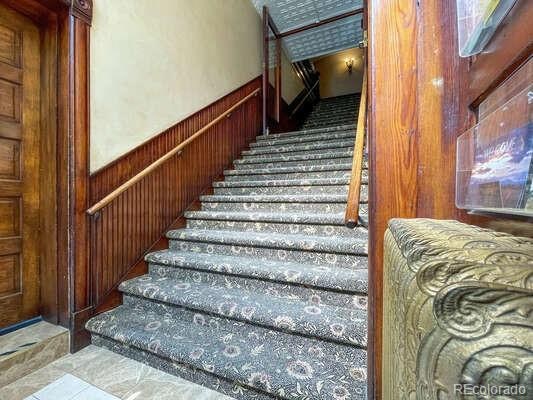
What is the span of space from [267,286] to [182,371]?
575 mm

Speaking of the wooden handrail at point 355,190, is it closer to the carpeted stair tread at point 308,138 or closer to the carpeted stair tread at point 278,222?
the carpeted stair tread at point 278,222

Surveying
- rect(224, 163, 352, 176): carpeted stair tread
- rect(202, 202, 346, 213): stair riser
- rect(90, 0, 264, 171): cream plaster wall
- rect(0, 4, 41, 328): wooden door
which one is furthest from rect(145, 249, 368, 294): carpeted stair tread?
rect(224, 163, 352, 176): carpeted stair tread

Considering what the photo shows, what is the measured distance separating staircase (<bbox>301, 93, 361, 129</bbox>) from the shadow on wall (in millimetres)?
1105

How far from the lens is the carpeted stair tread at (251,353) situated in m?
0.98

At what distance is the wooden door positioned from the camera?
1.36m

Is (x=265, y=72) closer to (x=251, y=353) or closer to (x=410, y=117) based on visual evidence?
(x=410, y=117)

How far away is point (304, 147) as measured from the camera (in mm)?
2928

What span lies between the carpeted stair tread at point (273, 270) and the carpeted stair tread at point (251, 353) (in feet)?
0.90

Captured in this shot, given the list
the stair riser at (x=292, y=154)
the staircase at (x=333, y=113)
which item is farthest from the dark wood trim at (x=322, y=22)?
the stair riser at (x=292, y=154)

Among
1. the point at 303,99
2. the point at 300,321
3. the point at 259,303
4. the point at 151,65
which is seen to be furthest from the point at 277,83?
the point at 300,321

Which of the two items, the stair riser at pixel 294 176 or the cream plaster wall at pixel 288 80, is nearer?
the stair riser at pixel 294 176

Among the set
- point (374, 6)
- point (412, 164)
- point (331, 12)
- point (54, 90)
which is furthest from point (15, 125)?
point (331, 12)

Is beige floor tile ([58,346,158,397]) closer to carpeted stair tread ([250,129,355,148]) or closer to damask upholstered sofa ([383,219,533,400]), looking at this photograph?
damask upholstered sofa ([383,219,533,400])

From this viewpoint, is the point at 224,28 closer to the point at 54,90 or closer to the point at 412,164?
the point at 54,90
